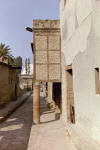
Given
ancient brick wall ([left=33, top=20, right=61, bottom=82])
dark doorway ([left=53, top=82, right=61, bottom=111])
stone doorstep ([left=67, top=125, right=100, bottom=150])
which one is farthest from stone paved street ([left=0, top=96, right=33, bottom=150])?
dark doorway ([left=53, top=82, right=61, bottom=111])

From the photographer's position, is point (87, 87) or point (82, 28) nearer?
point (87, 87)

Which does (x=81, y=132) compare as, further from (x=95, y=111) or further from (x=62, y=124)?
(x=62, y=124)

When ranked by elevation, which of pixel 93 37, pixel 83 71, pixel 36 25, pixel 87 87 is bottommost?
pixel 87 87

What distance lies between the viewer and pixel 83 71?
22.8ft

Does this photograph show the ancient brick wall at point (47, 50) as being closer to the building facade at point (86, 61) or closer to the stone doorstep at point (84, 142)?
the building facade at point (86, 61)

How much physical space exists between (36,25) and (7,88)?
42.0 ft

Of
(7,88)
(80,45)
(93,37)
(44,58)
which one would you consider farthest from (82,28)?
(7,88)

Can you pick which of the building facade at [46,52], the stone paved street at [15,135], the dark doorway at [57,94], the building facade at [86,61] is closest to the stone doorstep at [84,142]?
the building facade at [86,61]

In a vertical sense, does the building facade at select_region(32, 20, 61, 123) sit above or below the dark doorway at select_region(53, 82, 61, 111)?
above

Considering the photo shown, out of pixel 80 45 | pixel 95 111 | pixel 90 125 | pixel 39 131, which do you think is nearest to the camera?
pixel 95 111

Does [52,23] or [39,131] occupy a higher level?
[52,23]

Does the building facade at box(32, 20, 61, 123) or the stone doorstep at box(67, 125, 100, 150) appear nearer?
the stone doorstep at box(67, 125, 100, 150)

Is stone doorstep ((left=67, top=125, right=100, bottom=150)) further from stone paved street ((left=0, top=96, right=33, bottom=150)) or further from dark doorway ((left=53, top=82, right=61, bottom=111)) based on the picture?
dark doorway ((left=53, top=82, right=61, bottom=111))

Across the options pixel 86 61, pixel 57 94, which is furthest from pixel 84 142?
pixel 57 94
